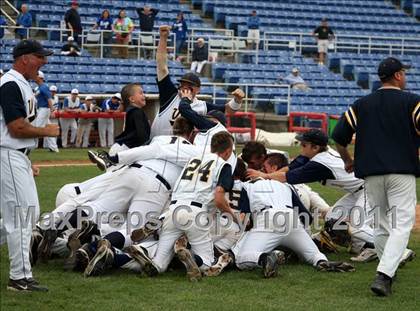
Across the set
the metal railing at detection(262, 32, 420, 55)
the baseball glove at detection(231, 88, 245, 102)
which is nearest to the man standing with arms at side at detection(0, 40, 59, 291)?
the baseball glove at detection(231, 88, 245, 102)

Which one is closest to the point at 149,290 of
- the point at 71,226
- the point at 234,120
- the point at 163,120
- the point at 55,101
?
the point at 71,226

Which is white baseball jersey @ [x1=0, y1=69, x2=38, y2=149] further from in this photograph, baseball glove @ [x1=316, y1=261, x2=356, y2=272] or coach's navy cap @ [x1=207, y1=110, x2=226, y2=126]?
baseball glove @ [x1=316, y1=261, x2=356, y2=272]

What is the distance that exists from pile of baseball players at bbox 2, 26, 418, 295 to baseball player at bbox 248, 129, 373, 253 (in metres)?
0.01

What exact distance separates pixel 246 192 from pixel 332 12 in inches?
1119

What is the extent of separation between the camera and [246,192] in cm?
857

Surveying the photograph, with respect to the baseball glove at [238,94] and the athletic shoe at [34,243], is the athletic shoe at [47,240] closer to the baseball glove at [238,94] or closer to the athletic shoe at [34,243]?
the athletic shoe at [34,243]

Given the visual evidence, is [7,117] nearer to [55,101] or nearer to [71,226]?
[71,226]

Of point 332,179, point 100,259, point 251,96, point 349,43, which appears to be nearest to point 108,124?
point 251,96

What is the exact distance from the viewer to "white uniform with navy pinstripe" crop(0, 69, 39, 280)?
711 centimetres

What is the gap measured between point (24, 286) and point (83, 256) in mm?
874

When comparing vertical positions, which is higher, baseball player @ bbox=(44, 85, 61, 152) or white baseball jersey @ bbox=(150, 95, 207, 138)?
white baseball jersey @ bbox=(150, 95, 207, 138)

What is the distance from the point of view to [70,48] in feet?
88.0

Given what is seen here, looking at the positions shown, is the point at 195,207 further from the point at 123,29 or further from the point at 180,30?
the point at 180,30

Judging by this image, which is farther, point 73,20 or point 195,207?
point 73,20
